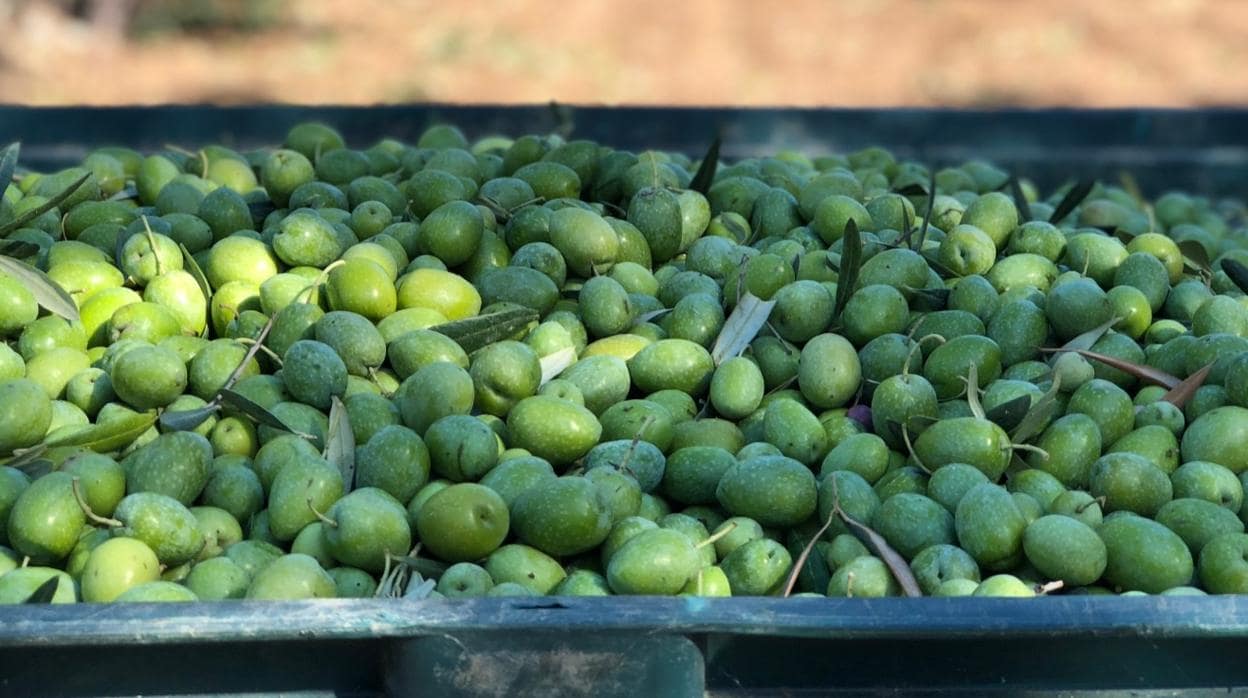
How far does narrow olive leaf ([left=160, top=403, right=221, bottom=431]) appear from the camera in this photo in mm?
1740

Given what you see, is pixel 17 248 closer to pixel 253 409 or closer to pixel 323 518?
pixel 253 409

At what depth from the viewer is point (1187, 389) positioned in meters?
1.85

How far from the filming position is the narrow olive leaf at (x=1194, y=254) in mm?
2312

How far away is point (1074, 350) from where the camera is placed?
1916 mm

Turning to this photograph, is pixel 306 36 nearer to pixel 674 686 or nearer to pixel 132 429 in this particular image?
pixel 132 429

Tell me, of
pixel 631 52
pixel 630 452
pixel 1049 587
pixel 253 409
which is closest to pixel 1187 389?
pixel 1049 587

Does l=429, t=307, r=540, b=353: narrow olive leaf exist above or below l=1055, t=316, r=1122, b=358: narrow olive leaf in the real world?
above

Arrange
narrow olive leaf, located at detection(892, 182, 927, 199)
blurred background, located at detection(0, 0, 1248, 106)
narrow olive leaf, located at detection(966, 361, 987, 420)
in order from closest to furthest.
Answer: narrow olive leaf, located at detection(966, 361, 987, 420) → narrow olive leaf, located at detection(892, 182, 927, 199) → blurred background, located at detection(0, 0, 1248, 106)

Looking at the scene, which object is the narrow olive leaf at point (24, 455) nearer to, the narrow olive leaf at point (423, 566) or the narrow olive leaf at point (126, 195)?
the narrow olive leaf at point (423, 566)

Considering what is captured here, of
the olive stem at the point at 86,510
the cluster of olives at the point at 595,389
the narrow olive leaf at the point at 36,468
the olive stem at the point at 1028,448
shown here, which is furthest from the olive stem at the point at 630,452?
the narrow olive leaf at the point at 36,468

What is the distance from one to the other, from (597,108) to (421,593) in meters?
1.93

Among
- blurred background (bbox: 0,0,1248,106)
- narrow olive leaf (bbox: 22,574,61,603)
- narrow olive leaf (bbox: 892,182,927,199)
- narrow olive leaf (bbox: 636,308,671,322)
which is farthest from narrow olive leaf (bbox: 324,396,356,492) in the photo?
blurred background (bbox: 0,0,1248,106)

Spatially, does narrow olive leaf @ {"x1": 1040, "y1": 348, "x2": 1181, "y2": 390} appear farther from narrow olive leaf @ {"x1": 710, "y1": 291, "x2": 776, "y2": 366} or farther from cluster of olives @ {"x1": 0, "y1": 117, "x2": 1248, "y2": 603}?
narrow olive leaf @ {"x1": 710, "y1": 291, "x2": 776, "y2": 366}

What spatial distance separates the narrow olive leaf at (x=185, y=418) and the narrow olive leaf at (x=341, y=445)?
155mm
